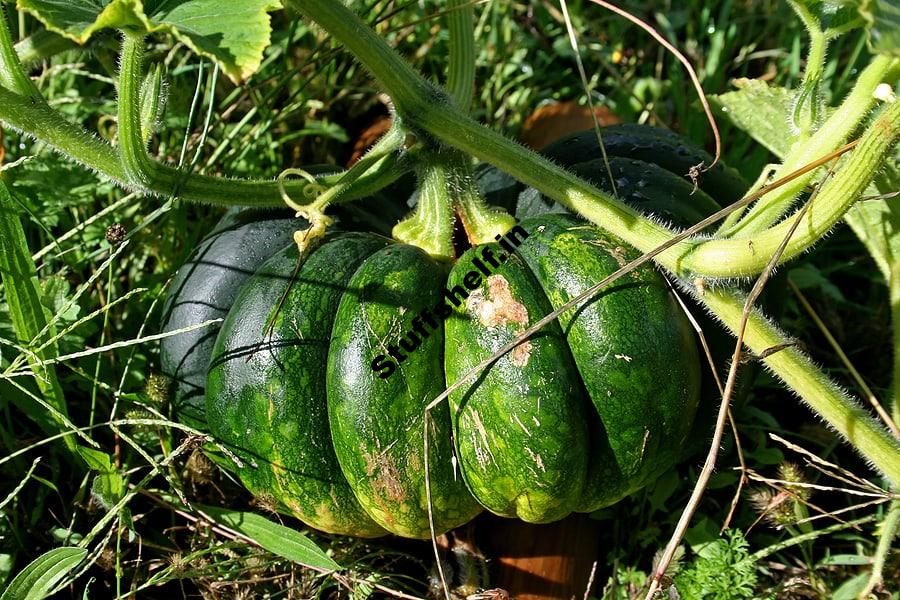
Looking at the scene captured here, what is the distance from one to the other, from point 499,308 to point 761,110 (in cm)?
102

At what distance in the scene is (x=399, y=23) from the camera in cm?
325

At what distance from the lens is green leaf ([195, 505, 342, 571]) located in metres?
1.93

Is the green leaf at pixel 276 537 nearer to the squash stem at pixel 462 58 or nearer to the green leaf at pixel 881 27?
the squash stem at pixel 462 58

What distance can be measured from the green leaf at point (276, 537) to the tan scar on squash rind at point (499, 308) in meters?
0.60

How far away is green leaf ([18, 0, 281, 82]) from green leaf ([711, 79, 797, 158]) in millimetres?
1329

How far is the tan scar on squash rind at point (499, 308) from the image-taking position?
1.74 meters

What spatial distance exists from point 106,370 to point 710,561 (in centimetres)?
149

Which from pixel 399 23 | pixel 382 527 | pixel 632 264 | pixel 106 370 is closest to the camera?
pixel 632 264

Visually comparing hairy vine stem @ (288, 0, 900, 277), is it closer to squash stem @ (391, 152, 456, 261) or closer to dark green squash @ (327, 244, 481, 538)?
squash stem @ (391, 152, 456, 261)

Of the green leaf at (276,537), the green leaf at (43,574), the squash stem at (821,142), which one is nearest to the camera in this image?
the squash stem at (821,142)

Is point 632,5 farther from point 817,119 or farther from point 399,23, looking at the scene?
point 817,119

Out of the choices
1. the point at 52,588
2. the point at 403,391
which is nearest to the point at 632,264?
the point at 403,391

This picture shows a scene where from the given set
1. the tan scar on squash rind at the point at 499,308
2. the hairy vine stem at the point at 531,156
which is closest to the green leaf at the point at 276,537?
the tan scar on squash rind at the point at 499,308

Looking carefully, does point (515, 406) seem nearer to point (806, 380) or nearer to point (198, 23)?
point (806, 380)
